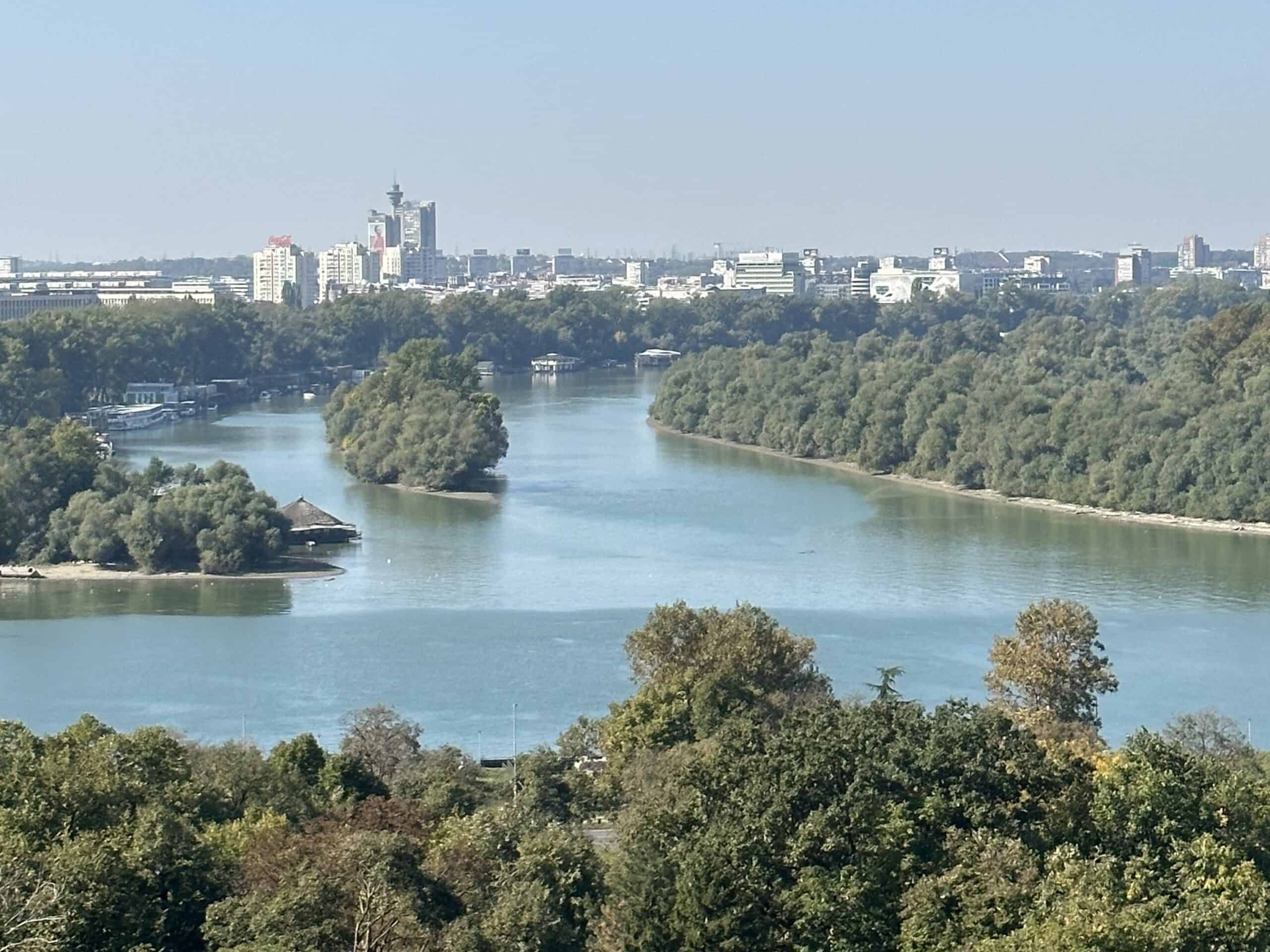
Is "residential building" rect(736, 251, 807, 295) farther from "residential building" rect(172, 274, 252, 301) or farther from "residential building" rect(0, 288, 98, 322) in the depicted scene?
"residential building" rect(0, 288, 98, 322)

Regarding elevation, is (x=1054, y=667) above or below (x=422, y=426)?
below

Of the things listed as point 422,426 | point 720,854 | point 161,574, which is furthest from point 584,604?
point 720,854

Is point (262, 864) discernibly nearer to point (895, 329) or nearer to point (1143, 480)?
point (1143, 480)

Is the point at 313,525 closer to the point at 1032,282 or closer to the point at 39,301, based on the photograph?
the point at 39,301

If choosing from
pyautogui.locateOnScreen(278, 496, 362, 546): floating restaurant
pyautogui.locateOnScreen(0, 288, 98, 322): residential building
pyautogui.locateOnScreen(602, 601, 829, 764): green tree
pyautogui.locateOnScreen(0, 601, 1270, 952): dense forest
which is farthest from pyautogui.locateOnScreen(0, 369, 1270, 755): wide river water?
pyautogui.locateOnScreen(0, 288, 98, 322): residential building

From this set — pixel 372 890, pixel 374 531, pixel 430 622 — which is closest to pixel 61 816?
pixel 372 890
